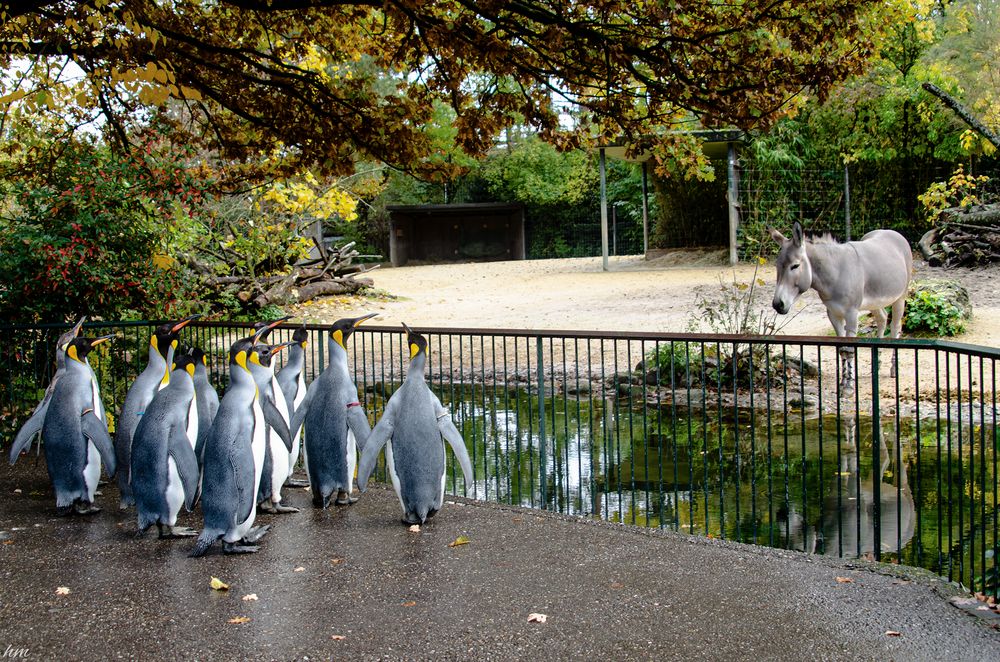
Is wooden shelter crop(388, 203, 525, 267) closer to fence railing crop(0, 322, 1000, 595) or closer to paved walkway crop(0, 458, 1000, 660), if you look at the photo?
fence railing crop(0, 322, 1000, 595)

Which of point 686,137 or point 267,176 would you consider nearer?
point 686,137

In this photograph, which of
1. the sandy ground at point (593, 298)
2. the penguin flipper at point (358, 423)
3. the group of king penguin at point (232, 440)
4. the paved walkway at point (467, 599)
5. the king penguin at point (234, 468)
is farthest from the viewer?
the sandy ground at point (593, 298)

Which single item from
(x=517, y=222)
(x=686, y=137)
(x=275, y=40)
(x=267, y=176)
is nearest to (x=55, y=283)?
(x=267, y=176)

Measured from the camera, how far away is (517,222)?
38.8 m

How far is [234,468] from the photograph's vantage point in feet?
16.8

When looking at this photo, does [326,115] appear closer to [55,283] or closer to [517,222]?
[55,283]

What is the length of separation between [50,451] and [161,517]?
1.20 metres

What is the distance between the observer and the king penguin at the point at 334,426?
606 cm

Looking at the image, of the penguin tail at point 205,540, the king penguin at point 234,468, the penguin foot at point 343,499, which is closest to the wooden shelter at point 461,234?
the penguin foot at point 343,499

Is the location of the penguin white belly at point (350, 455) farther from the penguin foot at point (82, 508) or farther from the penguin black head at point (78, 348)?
the penguin black head at point (78, 348)

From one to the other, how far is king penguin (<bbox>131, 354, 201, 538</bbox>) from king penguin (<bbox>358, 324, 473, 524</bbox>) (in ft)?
3.45

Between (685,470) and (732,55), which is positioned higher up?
(732,55)

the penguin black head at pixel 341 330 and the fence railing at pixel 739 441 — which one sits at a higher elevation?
the penguin black head at pixel 341 330

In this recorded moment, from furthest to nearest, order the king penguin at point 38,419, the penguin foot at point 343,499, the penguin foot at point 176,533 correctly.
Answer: the penguin foot at point 343,499 < the king penguin at point 38,419 < the penguin foot at point 176,533
